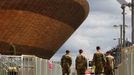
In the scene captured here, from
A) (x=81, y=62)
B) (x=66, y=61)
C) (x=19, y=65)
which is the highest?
(x=66, y=61)

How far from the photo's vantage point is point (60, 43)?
300 ft

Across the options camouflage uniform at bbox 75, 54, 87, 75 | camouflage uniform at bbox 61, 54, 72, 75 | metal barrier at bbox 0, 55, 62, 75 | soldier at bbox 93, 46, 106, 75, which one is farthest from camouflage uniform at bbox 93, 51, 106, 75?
metal barrier at bbox 0, 55, 62, 75

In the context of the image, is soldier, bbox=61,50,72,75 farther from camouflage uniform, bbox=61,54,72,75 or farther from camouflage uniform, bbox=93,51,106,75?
camouflage uniform, bbox=93,51,106,75

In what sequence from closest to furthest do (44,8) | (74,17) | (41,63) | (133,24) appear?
(41,63) → (133,24) → (44,8) → (74,17)

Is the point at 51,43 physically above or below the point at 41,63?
above

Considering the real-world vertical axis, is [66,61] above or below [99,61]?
above

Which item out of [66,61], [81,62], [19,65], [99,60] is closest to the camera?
[19,65]

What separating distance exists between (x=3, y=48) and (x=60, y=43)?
2422 centimetres

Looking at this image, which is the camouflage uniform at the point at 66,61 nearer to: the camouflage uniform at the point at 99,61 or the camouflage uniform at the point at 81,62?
the camouflage uniform at the point at 81,62

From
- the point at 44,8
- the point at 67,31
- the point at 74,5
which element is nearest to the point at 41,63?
the point at 44,8

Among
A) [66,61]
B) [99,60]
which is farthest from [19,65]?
[66,61]

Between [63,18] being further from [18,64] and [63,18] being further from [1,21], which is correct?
[18,64]

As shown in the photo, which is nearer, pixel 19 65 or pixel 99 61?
pixel 19 65

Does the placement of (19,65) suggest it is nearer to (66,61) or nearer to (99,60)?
(99,60)
